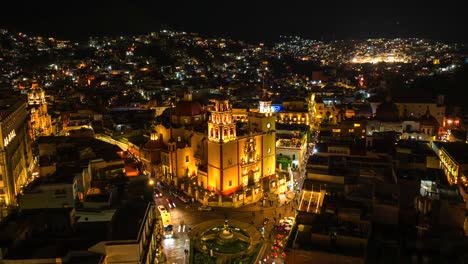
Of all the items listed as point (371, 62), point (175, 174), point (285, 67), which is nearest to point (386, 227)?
point (175, 174)

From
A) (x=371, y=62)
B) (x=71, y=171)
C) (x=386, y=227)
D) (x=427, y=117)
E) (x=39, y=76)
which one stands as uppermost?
(x=371, y=62)

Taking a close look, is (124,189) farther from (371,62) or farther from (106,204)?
(371,62)

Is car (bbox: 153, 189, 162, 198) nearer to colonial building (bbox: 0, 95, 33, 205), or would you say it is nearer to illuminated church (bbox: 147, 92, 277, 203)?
illuminated church (bbox: 147, 92, 277, 203)

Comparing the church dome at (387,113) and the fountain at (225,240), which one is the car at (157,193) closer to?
the fountain at (225,240)

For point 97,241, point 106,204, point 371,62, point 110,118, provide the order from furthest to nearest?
point 371,62 < point 110,118 < point 106,204 < point 97,241

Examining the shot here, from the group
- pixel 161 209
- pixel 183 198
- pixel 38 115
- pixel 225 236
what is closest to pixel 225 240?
pixel 225 236

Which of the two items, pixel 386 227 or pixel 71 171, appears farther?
pixel 71 171

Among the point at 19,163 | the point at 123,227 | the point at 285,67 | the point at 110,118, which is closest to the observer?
the point at 123,227

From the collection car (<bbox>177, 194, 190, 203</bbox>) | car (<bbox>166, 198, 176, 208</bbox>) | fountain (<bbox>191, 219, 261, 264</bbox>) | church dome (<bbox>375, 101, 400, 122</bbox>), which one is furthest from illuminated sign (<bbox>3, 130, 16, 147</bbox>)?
church dome (<bbox>375, 101, 400, 122</bbox>)
